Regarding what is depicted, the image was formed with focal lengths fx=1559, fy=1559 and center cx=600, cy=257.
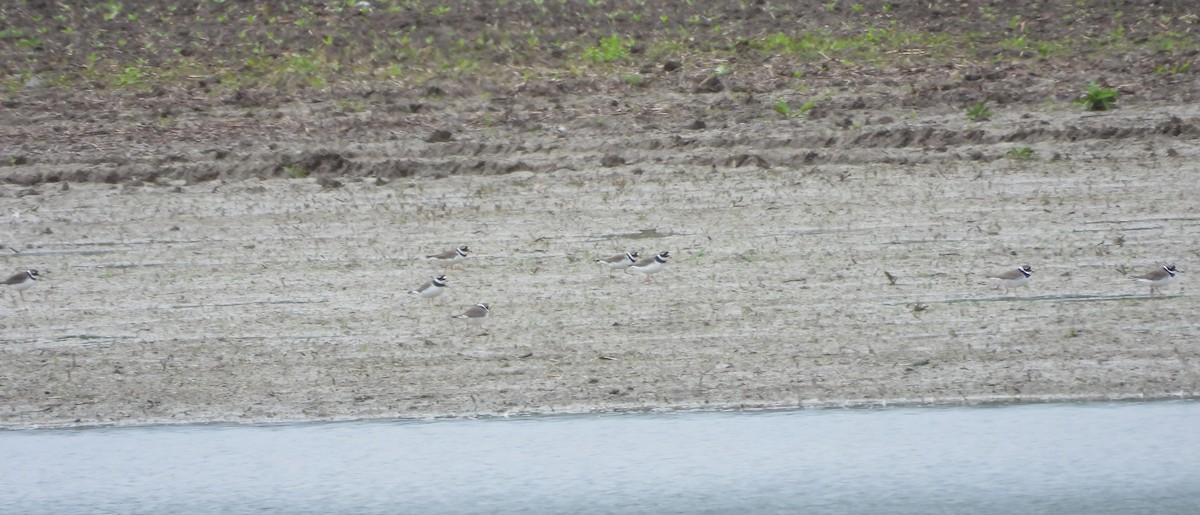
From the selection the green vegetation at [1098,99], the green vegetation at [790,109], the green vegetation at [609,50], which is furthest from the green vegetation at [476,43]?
the green vegetation at [1098,99]

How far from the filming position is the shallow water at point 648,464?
23.6 feet

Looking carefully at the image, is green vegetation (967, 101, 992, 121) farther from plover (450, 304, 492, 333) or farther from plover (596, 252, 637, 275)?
plover (450, 304, 492, 333)

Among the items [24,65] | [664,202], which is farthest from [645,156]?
[24,65]

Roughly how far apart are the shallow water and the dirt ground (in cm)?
19

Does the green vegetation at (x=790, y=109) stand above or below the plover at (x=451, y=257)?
above

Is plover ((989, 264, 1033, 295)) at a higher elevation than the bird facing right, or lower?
higher

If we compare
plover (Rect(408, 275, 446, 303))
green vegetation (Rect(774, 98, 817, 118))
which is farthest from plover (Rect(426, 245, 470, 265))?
green vegetation (Rect(774, 98, 817, 118))

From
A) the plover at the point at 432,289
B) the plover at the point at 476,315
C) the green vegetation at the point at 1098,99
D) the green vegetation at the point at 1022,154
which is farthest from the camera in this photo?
the green vegetation at the point at 1098,99

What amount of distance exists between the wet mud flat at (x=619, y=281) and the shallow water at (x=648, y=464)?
0.18 m

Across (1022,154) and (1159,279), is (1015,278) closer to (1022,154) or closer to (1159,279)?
(1159,279)

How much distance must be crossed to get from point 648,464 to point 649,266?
102 inches

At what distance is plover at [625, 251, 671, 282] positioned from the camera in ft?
32.6

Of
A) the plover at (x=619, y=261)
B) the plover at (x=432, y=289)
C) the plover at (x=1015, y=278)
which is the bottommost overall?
the plover at (x=432, y=289)

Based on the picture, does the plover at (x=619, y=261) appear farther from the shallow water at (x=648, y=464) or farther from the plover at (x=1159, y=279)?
the plover at (x=1159, y=279)
